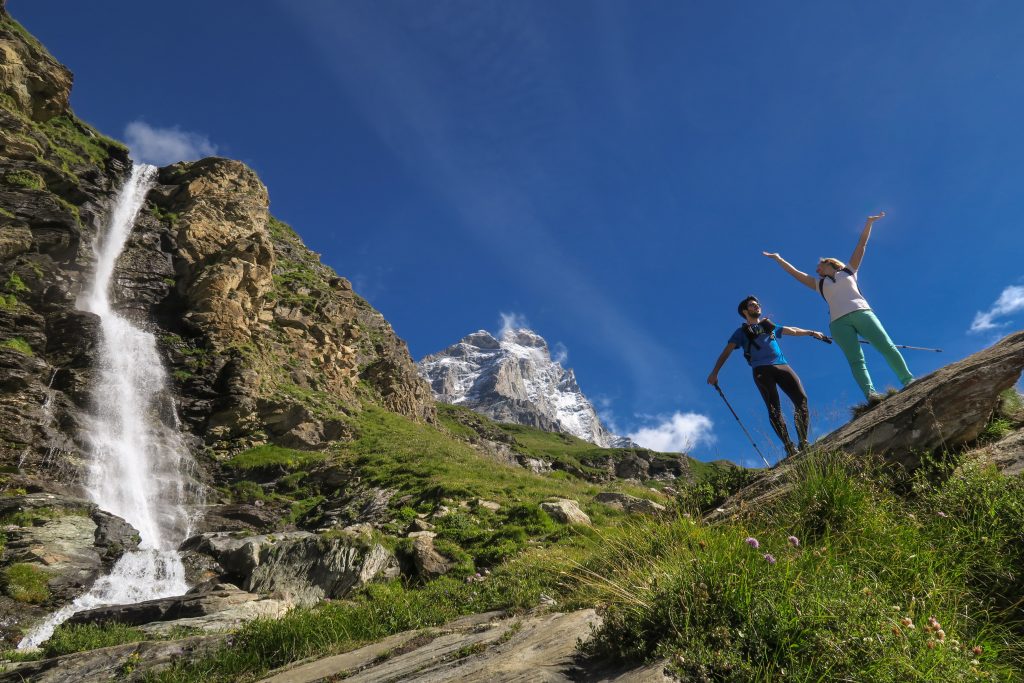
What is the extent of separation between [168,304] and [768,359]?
45.0 meters

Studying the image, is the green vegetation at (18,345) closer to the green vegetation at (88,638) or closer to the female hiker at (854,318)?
the green vegetation at (88,638)

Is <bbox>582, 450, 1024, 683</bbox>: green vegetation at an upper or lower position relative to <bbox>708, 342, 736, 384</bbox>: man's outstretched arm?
lower

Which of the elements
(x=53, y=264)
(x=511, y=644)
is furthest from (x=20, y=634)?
(x=53, y=264)

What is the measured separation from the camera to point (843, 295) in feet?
28.2

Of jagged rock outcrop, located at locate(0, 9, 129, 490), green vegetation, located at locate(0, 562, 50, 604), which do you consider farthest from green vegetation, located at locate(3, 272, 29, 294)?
green vegetation, located at locate(0, 562, 50, 604)

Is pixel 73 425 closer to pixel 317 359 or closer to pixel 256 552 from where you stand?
pixel 256 552

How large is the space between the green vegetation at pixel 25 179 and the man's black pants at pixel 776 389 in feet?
149

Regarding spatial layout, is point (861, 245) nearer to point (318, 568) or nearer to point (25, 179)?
point (318, 568)

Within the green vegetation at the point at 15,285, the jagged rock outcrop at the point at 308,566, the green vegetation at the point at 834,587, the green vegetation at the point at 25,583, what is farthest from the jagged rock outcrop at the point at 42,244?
the green vegetation at the point at 834,587

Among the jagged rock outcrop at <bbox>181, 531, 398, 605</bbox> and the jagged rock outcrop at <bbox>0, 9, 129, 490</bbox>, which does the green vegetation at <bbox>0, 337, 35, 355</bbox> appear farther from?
the jagged rock outcrop at <bbox>181, 531, 398, 605</bbox>

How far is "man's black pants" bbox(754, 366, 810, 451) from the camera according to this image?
806 cm

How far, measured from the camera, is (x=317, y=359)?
155ft

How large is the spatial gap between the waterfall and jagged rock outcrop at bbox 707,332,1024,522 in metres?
16.4

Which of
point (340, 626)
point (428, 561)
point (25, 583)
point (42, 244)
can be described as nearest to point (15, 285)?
point (42, 244)
